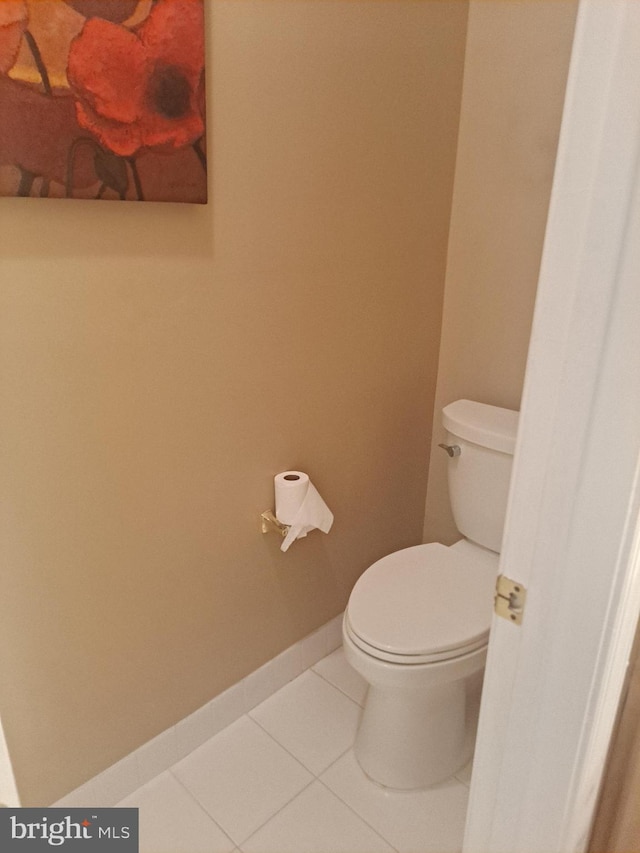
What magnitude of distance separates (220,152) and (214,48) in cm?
19

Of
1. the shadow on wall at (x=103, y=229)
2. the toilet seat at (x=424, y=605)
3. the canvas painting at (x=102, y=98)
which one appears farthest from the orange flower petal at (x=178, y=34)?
the toilet seat at (x=424, y=605)

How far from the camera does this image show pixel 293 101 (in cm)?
137

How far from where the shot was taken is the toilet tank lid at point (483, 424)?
5.28ft

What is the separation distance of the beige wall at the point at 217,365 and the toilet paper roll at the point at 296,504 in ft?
0.17

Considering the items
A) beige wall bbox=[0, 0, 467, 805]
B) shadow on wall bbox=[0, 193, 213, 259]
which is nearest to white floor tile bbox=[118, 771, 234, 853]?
beige wall bbox=[0, 0, 467, 805]

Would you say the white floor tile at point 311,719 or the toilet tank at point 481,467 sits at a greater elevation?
the toilet tank at point 481,467

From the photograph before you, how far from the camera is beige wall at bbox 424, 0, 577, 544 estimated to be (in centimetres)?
157

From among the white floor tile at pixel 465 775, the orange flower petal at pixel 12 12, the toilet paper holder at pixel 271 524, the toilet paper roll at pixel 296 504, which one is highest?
the orange flower petal at pixel 12 12

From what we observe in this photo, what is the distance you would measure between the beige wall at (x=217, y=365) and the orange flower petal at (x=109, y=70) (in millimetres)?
176

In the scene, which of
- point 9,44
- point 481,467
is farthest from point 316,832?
point 9,44

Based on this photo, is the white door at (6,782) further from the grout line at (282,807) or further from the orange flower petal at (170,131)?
the orange flower petal at (170,131)

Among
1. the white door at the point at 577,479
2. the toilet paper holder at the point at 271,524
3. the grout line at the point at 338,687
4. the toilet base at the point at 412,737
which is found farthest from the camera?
the grout line at the point at 338,687

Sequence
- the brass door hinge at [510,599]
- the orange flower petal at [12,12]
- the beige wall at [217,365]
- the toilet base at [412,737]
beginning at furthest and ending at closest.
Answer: the toilet base at [412,737] → the beige wall at [217,365] → the orange flower petal at [12,12] → the brass door hinge at [510,599]

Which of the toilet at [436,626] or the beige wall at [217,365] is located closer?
the beige wall at [217,365]
